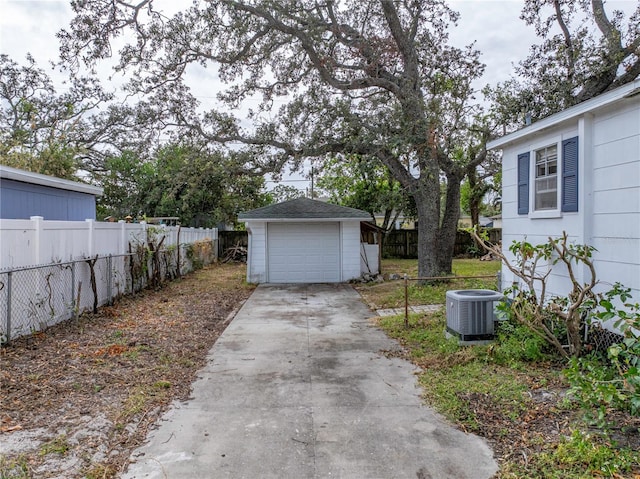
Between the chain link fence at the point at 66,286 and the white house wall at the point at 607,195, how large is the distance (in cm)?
718

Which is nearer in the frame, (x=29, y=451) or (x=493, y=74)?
(x=29, y=451)

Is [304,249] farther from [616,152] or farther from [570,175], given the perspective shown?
[616,152]

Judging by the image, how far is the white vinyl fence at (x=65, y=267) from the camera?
568 centimetres

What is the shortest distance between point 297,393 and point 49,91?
22.4m

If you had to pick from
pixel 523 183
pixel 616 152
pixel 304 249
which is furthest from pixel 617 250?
pixel 304 249

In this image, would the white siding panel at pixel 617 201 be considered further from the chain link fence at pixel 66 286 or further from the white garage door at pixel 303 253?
the white garage door at pixel 303 253

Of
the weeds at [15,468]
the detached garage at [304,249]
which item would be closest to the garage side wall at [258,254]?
the detached garage at [304,249]

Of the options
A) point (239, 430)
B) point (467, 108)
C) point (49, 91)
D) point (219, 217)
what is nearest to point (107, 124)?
point (49, 91)

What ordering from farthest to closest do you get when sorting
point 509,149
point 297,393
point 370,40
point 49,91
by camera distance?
point 49,91 < point 370,40 < point 509,149 < point 297,393

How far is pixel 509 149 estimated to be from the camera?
6.98 meters

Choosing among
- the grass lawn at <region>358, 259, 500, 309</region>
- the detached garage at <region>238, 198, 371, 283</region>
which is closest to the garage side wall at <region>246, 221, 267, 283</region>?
the detached garage at <region>238, 198, 371, 283</region>

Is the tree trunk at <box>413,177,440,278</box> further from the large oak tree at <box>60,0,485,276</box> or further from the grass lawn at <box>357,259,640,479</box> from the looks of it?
the grass lawn at <box>357,259,640,479</box>

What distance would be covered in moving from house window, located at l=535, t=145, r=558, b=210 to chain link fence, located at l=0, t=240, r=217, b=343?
7.17 metres

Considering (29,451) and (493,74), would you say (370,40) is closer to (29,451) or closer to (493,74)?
(493,74)
